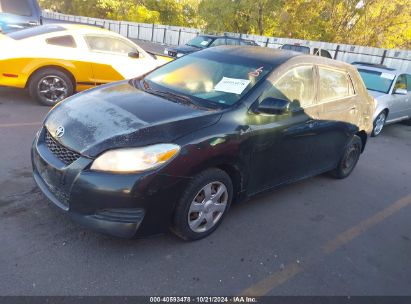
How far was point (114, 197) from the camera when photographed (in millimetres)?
2811

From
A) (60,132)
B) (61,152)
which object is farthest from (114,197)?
(60,132)

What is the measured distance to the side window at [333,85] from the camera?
444 cm

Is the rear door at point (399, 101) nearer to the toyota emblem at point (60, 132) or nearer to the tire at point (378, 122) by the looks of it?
the tire at point (378, 122)

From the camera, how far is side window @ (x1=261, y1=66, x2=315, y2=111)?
385cm

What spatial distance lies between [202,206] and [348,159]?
9.83ft

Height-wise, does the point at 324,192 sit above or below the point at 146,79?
below

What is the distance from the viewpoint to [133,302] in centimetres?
264

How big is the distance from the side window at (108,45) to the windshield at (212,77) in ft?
11.6

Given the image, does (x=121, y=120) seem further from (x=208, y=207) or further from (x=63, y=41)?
(x=63, y=41)

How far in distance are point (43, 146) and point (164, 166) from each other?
121cm

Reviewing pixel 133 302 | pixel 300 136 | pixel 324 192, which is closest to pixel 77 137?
pixel 133 302

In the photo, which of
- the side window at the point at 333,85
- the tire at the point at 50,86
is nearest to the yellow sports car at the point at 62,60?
the tire at the point at 50,86

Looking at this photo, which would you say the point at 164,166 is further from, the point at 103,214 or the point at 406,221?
the point at 406,221

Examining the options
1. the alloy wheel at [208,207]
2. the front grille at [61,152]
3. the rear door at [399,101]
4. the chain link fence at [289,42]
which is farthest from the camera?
the chain link fence at [289,42]
